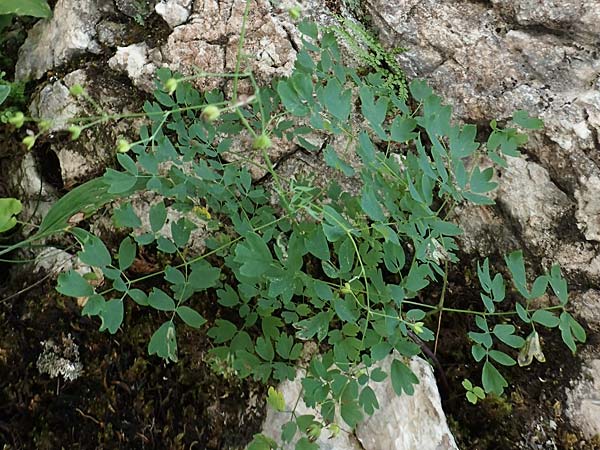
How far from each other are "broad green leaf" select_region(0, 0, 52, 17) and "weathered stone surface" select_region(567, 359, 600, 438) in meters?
2.56

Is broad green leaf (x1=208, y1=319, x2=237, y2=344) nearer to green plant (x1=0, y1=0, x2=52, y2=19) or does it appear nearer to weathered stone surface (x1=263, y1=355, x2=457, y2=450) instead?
weathered stone surface (x1=263, y1=355, x2=457, y2=450)

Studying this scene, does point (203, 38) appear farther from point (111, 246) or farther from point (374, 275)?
point (374, 275)

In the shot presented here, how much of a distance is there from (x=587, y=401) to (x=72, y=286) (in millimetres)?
1766

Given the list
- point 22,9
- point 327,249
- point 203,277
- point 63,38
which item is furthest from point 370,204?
point 22,9

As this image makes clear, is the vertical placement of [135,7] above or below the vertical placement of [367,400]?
above

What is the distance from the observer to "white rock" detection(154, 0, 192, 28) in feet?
7.59

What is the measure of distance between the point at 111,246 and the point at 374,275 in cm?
108

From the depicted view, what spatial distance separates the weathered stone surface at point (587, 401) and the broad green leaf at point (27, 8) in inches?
101

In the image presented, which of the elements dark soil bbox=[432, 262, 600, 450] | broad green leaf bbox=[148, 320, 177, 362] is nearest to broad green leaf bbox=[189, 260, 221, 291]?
broad green leaf bbox=[148, 320, 177, 362]

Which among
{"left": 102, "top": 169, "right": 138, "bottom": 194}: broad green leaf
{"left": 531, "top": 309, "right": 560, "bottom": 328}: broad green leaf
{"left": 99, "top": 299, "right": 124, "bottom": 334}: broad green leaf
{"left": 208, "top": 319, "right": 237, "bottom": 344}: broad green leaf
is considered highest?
{"left": 102, "top": 169, "right": 138, "bottom": 194}: broad green leaf

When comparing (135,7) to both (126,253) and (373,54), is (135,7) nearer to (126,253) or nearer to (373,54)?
(373,54)

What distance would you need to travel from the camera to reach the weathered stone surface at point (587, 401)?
2.01m

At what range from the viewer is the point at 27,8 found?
2.36 m

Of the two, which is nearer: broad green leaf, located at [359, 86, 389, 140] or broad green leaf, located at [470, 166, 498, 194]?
broad green leaf, located at [359, 86, 389, 140]
